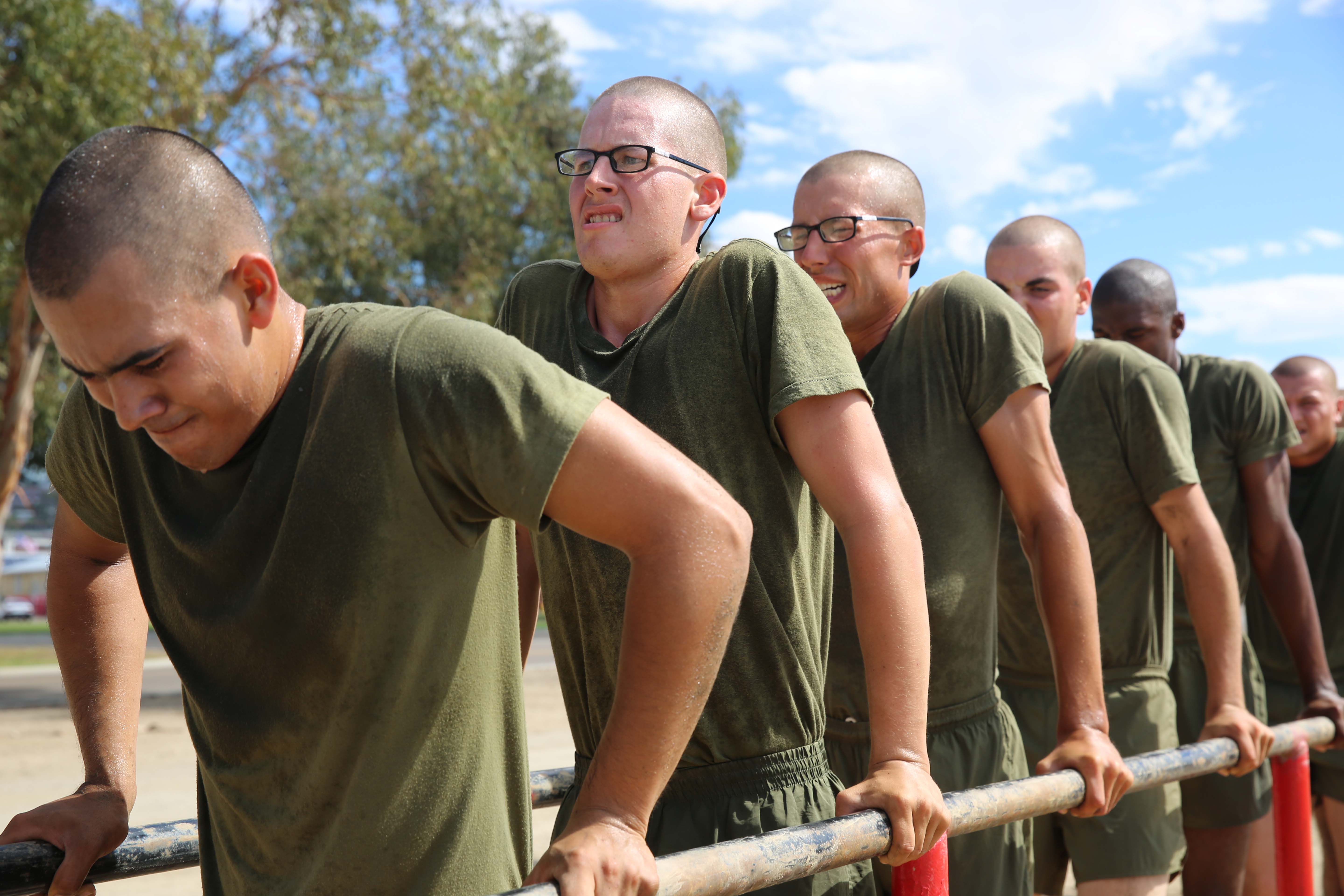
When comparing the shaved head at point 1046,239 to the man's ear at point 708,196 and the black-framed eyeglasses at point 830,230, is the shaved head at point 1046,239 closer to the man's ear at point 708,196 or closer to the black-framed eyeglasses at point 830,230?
the black-framed eyeglasses at point 830,230

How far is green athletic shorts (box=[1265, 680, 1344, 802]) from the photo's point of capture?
445 centimetres

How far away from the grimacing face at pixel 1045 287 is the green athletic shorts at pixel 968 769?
4.55 feet

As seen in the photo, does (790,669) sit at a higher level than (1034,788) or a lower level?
higher

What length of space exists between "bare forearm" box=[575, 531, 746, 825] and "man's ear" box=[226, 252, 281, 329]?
586 mm

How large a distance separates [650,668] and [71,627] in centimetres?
110

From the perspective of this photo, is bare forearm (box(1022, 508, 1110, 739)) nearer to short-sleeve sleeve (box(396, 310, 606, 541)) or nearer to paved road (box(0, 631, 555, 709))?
short-sleeve sleeve (box(396, 310, 606, 541))

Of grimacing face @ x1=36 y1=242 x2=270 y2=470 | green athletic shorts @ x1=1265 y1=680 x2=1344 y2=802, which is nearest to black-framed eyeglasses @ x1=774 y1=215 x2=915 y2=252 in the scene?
grimacing face @ x1=36 y1=242 x2=270 y2=470

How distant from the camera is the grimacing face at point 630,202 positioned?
2250 mm

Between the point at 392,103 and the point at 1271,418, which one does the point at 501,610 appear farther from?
the point at 392,103

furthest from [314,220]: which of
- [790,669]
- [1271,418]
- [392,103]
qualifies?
[790,669]

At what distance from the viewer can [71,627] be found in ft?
6.61

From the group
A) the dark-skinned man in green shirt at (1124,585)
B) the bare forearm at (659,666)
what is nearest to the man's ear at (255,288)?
the bare forearm at (659,666)

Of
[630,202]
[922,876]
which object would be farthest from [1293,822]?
[630,202]

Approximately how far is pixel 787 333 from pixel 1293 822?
2.01 metres
